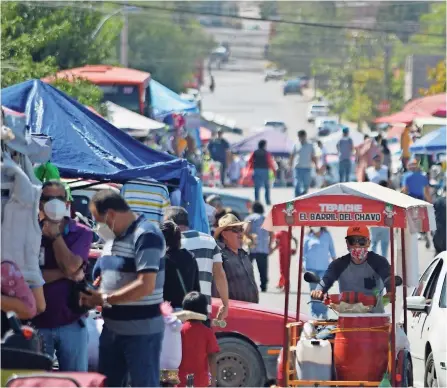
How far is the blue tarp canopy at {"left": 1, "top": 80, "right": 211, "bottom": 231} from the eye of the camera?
14.0m

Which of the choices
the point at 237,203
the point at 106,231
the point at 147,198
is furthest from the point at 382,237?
the point at 106,231

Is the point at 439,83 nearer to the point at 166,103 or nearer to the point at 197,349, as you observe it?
the point at 166,103

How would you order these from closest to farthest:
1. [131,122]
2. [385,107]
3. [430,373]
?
[430,373] < [131,122] < [385,107]

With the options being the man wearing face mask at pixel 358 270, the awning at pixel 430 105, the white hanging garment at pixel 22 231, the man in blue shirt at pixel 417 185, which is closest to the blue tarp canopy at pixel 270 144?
the awning at pixel 430 105

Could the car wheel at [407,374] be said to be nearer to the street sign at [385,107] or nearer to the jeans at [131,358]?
the jeans at [131,358]

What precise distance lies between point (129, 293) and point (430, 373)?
432 centimetres

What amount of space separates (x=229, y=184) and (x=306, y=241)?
85.5 feet

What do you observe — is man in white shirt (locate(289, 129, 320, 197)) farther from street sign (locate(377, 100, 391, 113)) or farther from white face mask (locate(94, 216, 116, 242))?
street sign (locate(377, 100, 391, 113))

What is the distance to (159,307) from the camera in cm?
986

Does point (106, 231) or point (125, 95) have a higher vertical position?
point (125, 95)

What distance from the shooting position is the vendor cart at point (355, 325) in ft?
37.2

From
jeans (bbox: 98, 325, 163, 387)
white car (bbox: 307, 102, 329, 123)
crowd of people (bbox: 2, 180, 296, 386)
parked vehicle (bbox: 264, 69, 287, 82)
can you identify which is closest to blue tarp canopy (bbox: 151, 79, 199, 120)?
crowd of people (bbox: 2, 180, 296, 386)

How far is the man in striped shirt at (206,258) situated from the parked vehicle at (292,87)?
398 ft

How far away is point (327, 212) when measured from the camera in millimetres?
11617
